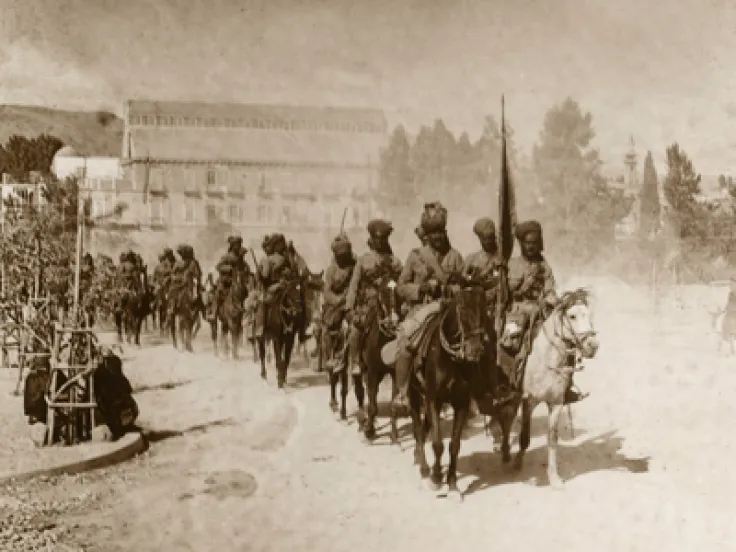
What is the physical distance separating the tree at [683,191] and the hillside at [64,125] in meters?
4.78

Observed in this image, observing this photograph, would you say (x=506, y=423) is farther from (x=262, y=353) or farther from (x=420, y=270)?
(x=262, y=353)

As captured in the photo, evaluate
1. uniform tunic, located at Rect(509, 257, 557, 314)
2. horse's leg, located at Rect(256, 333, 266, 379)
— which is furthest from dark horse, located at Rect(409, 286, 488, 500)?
horse's leg, located at Rect(256, 333, 266, 379)

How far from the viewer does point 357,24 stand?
7.42 meters

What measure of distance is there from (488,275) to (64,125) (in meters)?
3.42

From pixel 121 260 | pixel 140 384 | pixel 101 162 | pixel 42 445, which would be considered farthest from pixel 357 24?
pixel 42 445

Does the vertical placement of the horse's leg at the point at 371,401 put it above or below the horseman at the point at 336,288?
below

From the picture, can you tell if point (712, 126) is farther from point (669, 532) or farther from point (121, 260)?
point (121, 260)

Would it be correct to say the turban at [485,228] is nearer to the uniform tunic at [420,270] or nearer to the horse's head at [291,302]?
the uniform tunic at [420,270]

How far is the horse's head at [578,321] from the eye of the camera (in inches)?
235

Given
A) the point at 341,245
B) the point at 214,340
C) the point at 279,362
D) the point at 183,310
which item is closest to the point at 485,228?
the point at 341,245

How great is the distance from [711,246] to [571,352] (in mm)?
3089

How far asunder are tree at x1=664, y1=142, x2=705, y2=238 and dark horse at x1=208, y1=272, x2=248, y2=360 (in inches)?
177

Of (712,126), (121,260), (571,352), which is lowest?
(571,352)

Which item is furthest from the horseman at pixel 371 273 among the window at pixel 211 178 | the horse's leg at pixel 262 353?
the horse's leg at pixel 262 353
